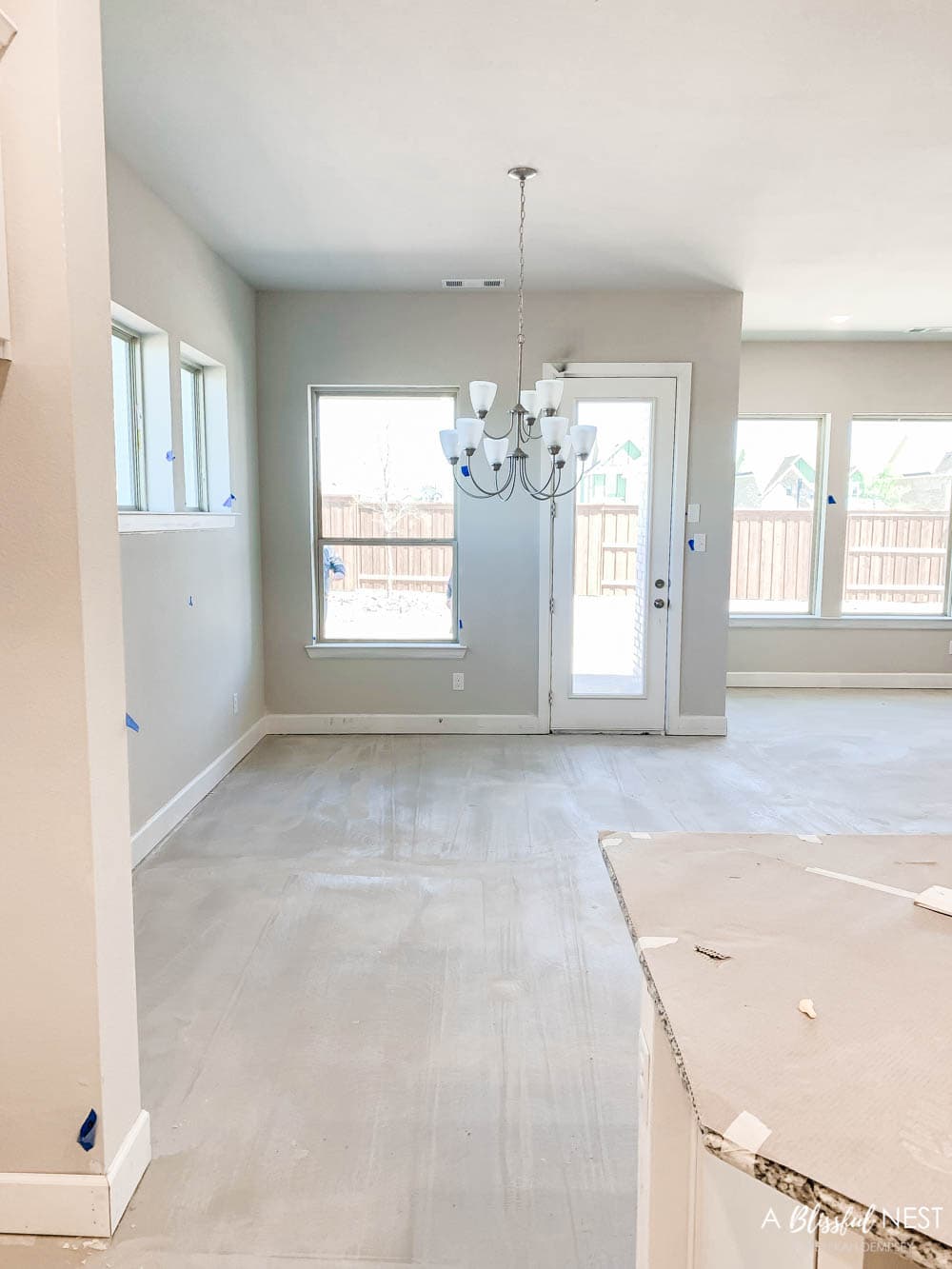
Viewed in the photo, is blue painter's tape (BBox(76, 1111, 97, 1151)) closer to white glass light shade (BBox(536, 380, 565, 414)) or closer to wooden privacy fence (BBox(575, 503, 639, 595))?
white glass light shade (BBox(536, 380, 565, 414))

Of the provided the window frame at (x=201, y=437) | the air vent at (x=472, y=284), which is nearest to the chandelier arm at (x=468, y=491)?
the air vent at (x=472, y=284)

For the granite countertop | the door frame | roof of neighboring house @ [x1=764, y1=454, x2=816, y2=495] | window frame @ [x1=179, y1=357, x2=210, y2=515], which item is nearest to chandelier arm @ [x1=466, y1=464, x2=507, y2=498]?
the door frame

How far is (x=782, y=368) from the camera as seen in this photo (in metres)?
6.71

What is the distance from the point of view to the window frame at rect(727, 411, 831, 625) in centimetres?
677

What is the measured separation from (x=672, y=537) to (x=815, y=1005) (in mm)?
4519

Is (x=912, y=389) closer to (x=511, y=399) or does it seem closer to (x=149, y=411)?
(x=511, y=399)

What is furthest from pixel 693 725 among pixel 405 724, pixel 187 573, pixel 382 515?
pixel 187 573

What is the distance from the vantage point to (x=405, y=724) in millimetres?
5391

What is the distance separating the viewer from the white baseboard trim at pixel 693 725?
5.39 m

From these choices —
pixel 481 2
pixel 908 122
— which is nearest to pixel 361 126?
pixel 481 2

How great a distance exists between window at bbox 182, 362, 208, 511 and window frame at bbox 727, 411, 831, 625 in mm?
4249

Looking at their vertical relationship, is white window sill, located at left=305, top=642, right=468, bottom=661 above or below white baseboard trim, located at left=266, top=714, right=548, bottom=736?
above

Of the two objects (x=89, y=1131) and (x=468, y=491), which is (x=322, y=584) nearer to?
(x=468, y=491)

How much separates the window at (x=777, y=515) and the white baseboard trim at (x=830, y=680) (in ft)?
1.73
